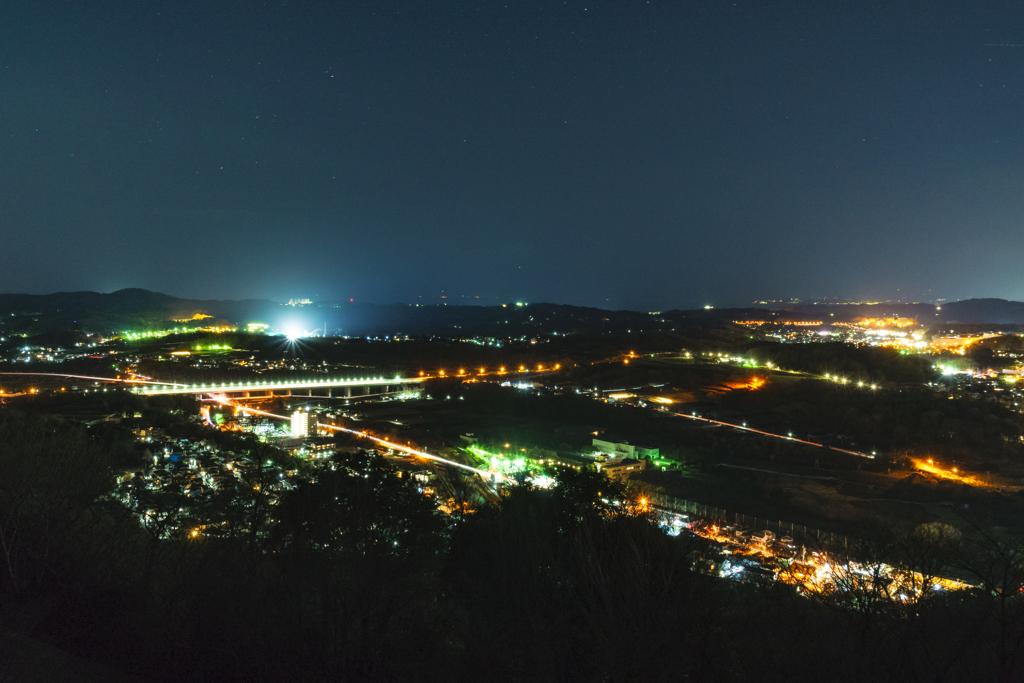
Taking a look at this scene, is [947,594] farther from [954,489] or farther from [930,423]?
[930,423]

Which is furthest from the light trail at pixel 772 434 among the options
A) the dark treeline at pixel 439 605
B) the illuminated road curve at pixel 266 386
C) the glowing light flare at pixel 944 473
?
the illuminated road curve at pixel 266 386

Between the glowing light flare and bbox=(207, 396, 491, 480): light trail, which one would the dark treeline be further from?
the glowing light flare

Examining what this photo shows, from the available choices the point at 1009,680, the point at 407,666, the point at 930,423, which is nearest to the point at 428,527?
the point at 407,666

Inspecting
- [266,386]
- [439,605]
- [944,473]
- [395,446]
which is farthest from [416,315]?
[439,605]

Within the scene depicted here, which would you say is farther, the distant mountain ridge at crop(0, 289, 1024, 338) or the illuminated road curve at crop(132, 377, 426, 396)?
the distant mountain ridge at crop(0, 289, 1024, 338)

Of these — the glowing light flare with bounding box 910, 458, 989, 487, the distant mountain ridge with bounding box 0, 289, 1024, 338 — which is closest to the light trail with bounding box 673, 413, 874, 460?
the glowing light flare with bounding box 910, 458, 989, 487

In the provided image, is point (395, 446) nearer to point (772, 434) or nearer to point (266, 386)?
point (772, 434)
